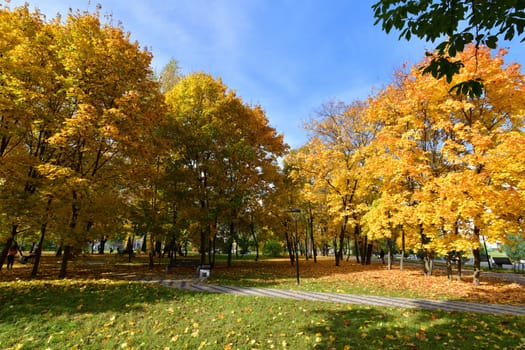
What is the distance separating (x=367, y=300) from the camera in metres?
8.98

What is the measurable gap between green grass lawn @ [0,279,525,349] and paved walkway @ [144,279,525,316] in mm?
759

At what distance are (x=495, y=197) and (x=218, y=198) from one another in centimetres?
1325

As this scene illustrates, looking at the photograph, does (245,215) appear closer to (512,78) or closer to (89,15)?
(89,15)

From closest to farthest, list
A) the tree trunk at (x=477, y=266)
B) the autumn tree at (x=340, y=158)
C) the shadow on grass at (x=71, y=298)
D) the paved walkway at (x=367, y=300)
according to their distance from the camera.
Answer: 1. the shadow on grass at (x=71, y=298)
2. the paved walkway at (x=367, y=300)
3. the tree trunk at (x=477, y=266)
4. the autumn tree at (x=340, y=158)

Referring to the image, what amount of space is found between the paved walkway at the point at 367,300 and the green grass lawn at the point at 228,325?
29.9 inches

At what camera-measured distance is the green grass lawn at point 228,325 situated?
Answer: 18.7 ft

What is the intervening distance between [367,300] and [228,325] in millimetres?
4934

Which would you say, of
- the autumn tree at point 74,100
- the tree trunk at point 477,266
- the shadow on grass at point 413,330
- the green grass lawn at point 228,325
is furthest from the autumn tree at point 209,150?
the tree trunk at point 477,266

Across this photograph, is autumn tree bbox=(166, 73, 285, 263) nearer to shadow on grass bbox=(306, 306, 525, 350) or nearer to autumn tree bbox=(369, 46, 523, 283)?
autumn tree bbox=(369, 46, 523, 283)

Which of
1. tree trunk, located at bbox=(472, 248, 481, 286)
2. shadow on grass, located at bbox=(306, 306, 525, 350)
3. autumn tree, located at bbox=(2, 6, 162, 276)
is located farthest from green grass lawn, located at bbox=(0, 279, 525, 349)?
tree trunk, located at bbox=(472, 248, 481, 286)

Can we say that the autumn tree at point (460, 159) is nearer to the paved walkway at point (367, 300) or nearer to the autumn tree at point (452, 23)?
the paved walkway at point (367, 300)

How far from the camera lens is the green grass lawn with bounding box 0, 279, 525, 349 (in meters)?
5.70

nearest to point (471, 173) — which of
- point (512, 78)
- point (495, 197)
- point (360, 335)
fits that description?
point (495, 197)

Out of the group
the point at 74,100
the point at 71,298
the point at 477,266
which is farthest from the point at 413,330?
the point at 74,100
